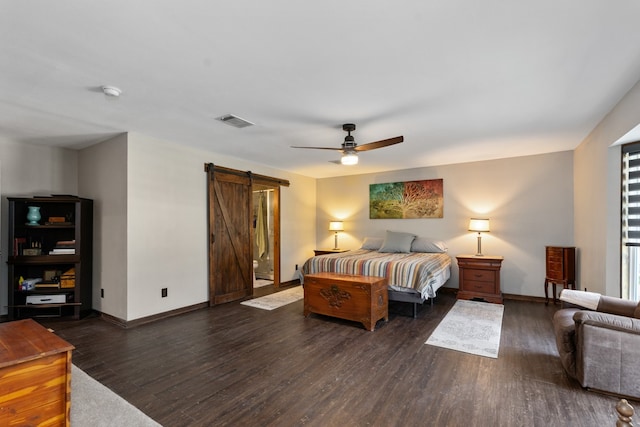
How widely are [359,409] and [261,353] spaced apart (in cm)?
125

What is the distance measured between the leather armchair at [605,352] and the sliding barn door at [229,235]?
4369 millimetres

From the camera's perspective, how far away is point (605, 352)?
7.25 ft

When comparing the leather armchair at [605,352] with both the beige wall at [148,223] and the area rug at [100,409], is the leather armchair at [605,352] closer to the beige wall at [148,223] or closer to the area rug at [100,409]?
the area rug at [100,409]

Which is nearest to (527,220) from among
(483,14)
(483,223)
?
(483,223)

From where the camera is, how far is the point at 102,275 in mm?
4238

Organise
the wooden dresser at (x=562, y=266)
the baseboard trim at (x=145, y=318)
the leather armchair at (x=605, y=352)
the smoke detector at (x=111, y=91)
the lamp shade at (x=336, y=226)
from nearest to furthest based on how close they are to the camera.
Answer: the leather armchair at (x=605, y=352), the smoke detector at (x=111, y=91), the baseboard trim at (x=145, y=318), the wooden dresser at (x=562, y=266), the lamp shade at (x=336, y=226)

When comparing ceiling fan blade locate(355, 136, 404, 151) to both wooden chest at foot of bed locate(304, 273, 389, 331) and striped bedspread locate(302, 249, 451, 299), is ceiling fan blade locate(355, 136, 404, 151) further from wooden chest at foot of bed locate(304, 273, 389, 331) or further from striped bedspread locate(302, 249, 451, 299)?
striped bedspread locate(302, 249, 451, 299)

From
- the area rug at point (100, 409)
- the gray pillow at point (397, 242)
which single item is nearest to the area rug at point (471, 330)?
the gray pillow at point (397, 242)

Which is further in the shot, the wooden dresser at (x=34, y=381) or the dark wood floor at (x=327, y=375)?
the dark wood floor at (x=327, y=375)

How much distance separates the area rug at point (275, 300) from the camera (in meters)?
4.84

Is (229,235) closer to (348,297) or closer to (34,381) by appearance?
(348,297)

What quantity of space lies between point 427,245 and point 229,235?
354cm

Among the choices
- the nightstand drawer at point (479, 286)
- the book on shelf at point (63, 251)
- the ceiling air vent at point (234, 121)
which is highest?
the ceiling air vent at point (234, 121)

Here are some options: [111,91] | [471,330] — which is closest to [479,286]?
[471,330]
